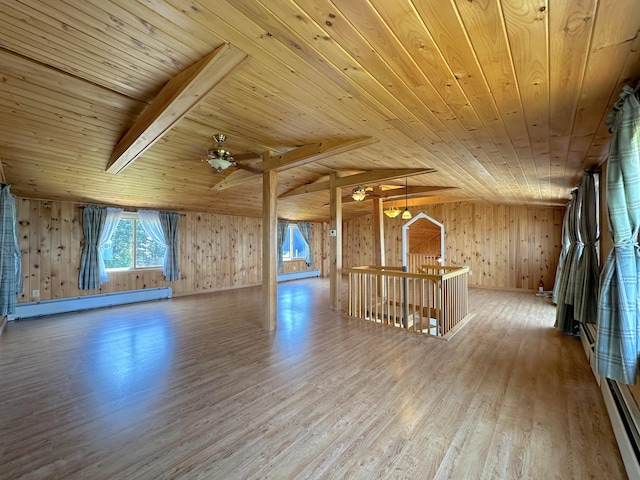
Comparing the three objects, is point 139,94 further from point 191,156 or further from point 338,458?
point 338,458

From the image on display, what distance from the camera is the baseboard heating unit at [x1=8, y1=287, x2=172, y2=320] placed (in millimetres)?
4934

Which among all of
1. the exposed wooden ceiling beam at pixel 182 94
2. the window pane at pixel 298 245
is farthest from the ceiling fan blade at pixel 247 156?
the window pane at pixel 298 245

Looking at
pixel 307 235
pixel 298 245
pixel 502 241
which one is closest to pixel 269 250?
pixel 307 235

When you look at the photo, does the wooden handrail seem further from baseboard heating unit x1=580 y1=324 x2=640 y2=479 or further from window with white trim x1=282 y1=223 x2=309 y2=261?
window with white trim x1=282 y1=223 x2=309 y2=261

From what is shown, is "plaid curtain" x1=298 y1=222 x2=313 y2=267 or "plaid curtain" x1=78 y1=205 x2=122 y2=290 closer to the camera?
"plaid curtain" x1=78 y1=205 x2=122 y2=290

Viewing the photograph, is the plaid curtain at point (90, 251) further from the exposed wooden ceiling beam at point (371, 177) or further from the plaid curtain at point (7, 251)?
the exposed wooden ceiling beam at point (371, 177)

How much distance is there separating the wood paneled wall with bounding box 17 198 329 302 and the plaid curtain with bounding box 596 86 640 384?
24.9 ft

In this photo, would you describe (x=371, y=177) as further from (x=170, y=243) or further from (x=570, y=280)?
(x=170, y=243)

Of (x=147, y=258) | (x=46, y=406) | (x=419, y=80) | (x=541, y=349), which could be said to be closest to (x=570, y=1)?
(x=419, y=80)

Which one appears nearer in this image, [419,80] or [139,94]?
[419,80]

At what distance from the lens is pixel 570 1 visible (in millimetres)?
936

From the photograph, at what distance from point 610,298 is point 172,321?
537cm

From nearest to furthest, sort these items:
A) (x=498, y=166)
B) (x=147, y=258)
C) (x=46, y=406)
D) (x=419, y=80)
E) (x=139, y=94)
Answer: (x=419, y=80) → (x=46, y=406) → (x=139, y=94) → (x=498, y=166) → (x=147, y=258)

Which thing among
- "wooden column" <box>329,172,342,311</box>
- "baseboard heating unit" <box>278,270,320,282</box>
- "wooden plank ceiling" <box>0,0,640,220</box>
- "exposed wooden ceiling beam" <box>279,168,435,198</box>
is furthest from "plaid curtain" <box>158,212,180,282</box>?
"wooden column" <box>329,172,342,311</box>
